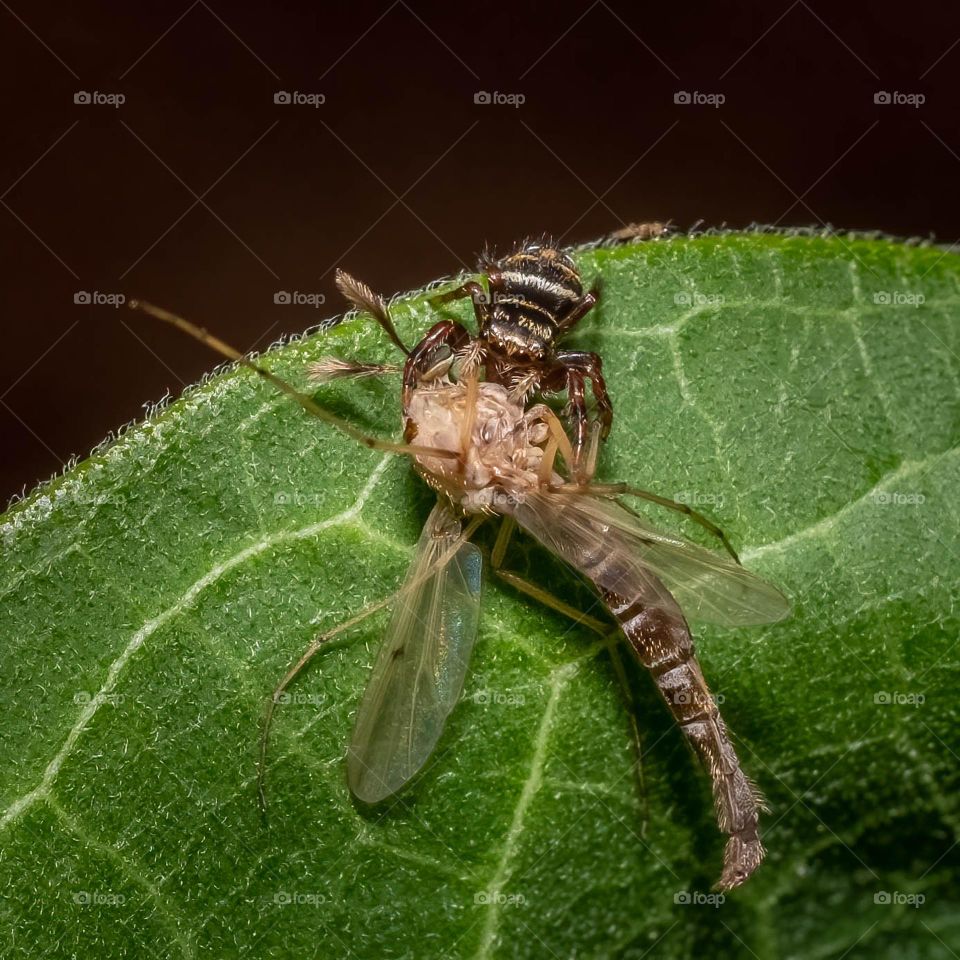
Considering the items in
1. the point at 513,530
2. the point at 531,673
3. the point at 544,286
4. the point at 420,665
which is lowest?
the point at 531,673

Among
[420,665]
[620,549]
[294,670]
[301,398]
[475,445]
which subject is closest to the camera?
[301,398]

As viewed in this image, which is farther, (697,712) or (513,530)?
(513,530)

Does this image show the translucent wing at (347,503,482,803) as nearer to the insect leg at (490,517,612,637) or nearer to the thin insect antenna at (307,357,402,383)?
the insect leg at (490,517,612,637)

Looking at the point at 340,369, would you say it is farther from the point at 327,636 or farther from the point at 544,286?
the point at 327,636

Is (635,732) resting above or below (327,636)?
below

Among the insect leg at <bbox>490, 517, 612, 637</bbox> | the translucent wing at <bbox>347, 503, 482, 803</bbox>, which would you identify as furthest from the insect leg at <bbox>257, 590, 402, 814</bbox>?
the insect leg at <bbox>490, 517, 612, 637</bbox>

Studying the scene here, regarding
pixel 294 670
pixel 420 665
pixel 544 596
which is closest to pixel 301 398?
pixel 294 670

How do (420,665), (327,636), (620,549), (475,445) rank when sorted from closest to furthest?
(327,636) → (420,665) → (620,549) → (475,445)

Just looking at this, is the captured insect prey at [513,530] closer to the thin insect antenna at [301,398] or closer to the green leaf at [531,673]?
the thin insect antenna at [301,398]
